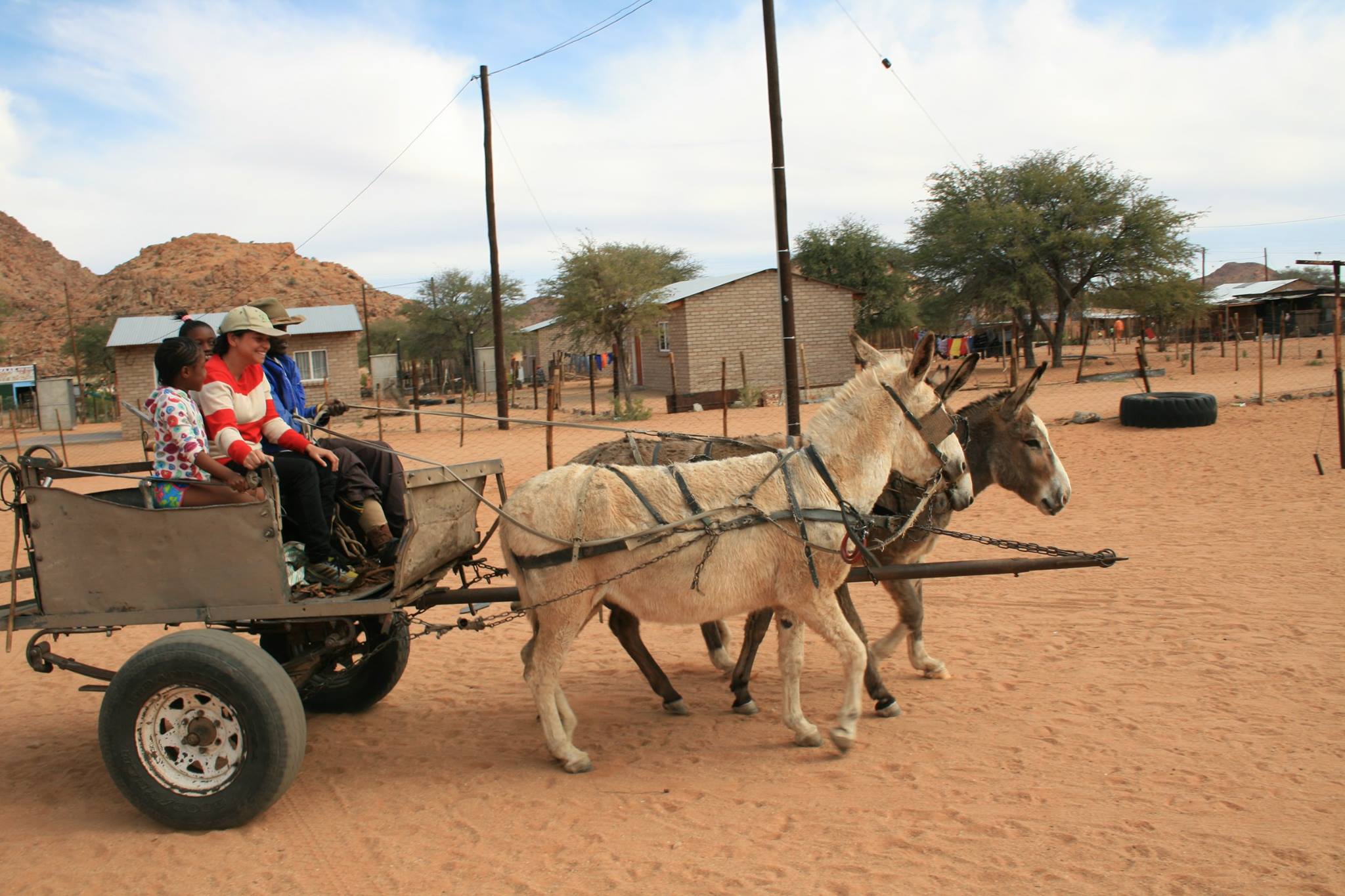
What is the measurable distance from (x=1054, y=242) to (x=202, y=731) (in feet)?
102

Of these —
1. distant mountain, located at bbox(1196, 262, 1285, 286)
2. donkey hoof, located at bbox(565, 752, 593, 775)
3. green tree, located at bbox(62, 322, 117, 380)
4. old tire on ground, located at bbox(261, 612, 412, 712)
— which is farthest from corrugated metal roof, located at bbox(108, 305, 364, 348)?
distant mountain, located at bbox(1196, 262, 1285, 286)

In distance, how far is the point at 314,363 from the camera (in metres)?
30.7

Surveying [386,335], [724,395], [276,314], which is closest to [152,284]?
[386,335]

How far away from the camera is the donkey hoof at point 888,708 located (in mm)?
5359

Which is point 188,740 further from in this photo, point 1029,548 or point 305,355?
point 305,355

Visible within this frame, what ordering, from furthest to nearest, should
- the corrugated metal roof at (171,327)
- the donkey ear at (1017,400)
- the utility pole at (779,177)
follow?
the corrugated metal roof at (171,327) → the utility pole at (779,177) → the donkey ear at (1017,400)

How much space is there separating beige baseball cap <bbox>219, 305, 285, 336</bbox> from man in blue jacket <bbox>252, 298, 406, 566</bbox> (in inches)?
10.4

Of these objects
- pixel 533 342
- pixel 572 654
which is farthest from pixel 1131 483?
pixel 533 342

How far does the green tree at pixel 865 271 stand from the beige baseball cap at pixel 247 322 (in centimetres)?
3854

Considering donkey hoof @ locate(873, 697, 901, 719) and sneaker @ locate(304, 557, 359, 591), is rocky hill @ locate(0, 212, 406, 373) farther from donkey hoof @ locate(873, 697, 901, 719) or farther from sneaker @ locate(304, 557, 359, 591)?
donkey hoof @ locate(873, 697, 901, 719)

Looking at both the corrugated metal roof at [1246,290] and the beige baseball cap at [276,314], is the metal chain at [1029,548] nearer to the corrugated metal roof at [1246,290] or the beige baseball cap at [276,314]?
the beige baseball cap at [276,314]

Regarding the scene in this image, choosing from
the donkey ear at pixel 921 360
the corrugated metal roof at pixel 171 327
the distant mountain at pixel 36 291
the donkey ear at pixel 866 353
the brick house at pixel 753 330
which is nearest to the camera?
the donkey ear at pixel 921 360

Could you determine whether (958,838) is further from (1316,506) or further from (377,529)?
(1316,506)

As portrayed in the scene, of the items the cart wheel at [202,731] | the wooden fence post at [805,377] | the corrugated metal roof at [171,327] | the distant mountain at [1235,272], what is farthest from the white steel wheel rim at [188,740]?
the distant mountain at [1235,272]
